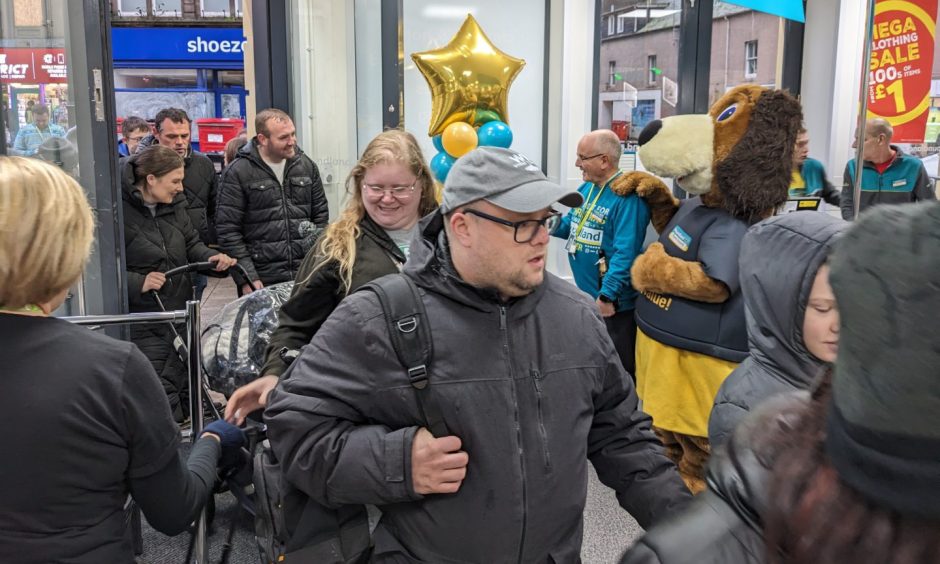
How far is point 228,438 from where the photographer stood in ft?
7.77

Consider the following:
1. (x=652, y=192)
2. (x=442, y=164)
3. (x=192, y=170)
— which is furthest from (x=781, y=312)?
(x=192, y=170)

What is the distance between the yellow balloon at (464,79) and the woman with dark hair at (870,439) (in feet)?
13.2

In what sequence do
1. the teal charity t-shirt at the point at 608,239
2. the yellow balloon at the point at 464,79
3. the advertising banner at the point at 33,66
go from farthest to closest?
the yellow balloon at the point at 464,79
the teal charity t-shirt at the point at 608,239
the advertising banner at the point at 33,66

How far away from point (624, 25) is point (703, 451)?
4.45m

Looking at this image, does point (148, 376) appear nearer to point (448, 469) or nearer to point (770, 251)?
point (448, 469)

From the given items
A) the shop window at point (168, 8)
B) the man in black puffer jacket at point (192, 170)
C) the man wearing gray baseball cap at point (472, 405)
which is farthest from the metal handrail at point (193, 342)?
the shop window at point (168, 8)

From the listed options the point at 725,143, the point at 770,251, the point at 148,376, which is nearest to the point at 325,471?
the point at 148,376

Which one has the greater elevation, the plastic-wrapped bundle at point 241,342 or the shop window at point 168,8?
the shop window at point 168,8

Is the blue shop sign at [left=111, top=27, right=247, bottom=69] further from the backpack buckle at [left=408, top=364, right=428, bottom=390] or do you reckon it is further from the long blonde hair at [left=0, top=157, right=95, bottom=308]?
the backpack buckle at [left=408, top=364, right=428, bottom=390]

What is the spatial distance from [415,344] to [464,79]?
10.8 ft

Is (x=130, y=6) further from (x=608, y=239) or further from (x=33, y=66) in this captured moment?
(x=608, y=239)

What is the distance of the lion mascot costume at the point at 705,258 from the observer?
119 inches

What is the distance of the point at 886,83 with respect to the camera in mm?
3908

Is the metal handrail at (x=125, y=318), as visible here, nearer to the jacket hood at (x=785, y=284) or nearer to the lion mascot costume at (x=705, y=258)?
the jacket hood at (x=785, y=284)
